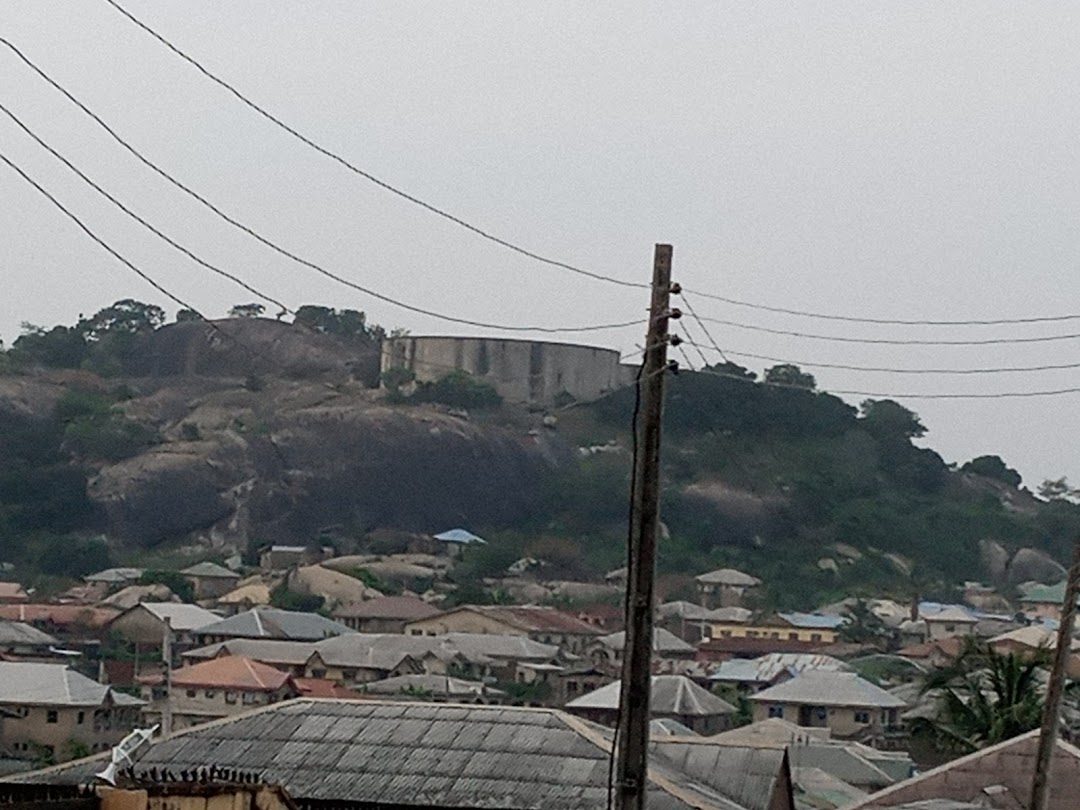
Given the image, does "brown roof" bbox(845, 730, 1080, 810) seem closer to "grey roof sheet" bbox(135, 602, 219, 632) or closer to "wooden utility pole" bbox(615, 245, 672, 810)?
"wooden utility pole" bbox(615, 245, 672, 810)

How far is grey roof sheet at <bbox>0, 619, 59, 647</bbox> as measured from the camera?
78188 millimetres

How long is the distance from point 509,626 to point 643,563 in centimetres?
7726

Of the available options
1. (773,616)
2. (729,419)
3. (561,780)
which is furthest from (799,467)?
(561,780)

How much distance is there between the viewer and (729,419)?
142 metres

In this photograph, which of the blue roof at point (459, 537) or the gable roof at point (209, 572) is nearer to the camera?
the gable roof at point (209, 572)

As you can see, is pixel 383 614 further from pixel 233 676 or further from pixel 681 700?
pixel 681 700

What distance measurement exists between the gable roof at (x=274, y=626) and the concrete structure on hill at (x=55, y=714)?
25.7 meters

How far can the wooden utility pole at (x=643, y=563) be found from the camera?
14.0 metres

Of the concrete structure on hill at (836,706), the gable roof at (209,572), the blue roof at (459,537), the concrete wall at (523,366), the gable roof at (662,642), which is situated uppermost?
the concrete wall at (523,366)

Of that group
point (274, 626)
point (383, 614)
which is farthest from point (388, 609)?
point (274, 626)

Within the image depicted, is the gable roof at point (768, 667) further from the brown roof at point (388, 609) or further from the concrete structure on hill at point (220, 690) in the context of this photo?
the concrete structure on hill at point (220, 690)

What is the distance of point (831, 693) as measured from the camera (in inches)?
2606

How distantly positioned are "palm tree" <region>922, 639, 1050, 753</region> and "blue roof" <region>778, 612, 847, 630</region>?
232ft

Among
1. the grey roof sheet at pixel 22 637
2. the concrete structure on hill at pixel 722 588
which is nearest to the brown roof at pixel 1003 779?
the grey roof sheet at pixel 22 637
